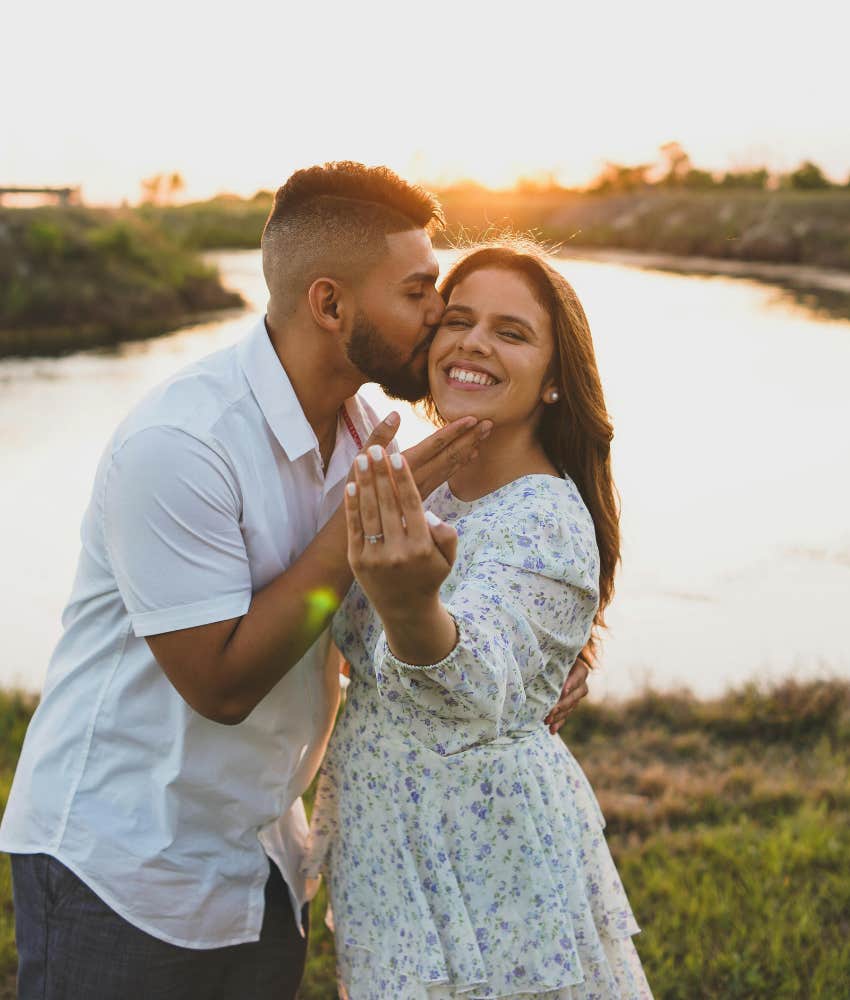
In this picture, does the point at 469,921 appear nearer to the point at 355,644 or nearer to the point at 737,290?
the point at 355,644

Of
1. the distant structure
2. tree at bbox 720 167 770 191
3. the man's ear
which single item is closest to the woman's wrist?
the man's ear

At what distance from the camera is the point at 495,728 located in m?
1.34

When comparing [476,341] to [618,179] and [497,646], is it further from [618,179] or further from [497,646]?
[618,179]

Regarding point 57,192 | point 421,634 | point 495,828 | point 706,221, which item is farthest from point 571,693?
point 57,192

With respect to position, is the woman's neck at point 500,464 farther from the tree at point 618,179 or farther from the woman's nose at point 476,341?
the tree at point 618,179

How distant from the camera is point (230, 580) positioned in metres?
1.71

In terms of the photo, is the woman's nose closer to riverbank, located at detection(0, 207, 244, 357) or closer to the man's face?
the man's face

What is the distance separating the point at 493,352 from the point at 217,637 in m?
0.75

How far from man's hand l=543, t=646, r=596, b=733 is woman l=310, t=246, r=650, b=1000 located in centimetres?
12

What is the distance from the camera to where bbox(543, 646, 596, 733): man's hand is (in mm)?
2062

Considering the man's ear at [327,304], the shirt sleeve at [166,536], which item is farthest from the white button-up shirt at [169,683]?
the man's ear at [327,304]

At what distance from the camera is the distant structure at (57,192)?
11.5 metres

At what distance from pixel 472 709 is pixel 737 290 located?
9.12 meters

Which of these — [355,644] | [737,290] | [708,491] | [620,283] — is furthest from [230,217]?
[355,644]
